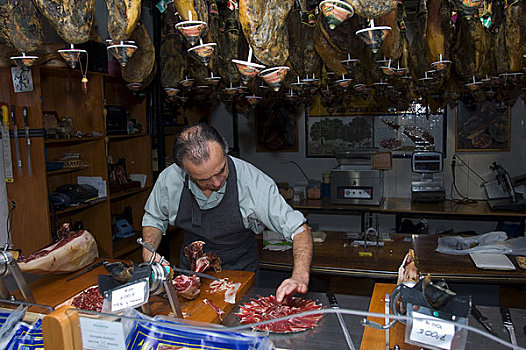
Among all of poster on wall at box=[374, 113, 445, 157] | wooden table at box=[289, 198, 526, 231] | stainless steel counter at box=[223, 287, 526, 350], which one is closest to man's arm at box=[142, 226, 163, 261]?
stainless steel counter at box=[223, 287, 526, 350]

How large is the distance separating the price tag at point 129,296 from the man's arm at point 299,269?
793 millimetres

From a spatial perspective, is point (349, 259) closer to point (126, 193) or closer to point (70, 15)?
point (126, 193)

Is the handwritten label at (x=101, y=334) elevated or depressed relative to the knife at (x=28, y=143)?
depressed

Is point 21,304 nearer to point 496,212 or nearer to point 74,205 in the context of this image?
point 74,205

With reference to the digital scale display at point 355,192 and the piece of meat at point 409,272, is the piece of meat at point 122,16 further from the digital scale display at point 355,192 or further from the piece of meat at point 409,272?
the digital scale display at point 355,192

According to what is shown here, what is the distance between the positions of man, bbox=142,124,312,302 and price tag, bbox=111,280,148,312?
104 centimetres

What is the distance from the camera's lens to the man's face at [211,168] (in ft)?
7.96

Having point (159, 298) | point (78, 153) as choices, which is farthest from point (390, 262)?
point (78, 153)

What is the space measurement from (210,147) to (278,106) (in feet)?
18.5

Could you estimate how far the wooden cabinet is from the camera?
403 cm

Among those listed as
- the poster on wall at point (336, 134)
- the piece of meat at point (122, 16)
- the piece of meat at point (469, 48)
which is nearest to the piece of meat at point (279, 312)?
the piece of meat at point (122, 16)

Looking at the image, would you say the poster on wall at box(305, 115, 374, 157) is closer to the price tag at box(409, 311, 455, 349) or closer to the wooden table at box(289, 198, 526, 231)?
the wooden table at box(289, 198, 526, 231)

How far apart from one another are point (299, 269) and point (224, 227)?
2.36 ft

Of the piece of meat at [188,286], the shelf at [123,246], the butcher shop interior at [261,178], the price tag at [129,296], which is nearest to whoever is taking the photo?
the price tag at [129,296]
